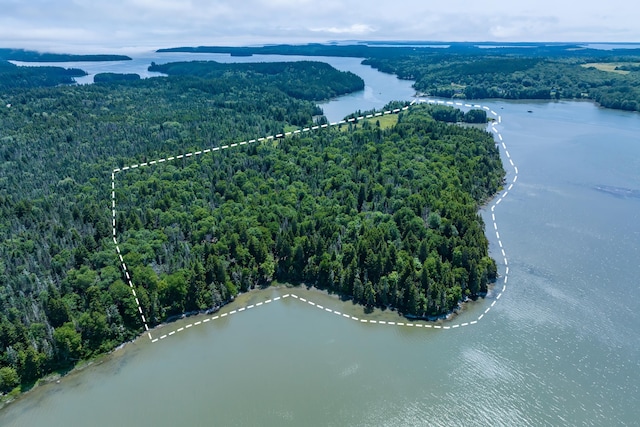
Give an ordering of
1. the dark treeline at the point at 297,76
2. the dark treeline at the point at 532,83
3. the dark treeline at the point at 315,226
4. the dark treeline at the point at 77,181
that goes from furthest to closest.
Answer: the dark treeline at the point at 297,76 < the dark treeline at the point at 532,83 < the dark treeline at the point at 315,226 < the dark treeline at the point at 77,181

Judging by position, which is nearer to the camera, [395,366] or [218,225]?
[395,366]

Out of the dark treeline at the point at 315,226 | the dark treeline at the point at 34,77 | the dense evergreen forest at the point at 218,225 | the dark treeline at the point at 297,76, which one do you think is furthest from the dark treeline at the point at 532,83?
the dark treeline at the point at 34,77

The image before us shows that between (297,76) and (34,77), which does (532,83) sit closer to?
(297,76)

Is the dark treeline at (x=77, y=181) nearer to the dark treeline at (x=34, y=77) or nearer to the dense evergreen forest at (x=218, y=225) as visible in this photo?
the dense evergreen forest at (x=218, y=225)

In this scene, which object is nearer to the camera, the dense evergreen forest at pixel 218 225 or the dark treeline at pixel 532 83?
the dense evergreen forest at pixel 218 225

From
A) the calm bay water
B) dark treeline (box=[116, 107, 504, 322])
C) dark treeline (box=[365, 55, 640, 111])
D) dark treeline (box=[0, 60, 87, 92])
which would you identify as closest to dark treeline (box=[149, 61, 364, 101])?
dark treeline (box=[365, 55, 640, 111])

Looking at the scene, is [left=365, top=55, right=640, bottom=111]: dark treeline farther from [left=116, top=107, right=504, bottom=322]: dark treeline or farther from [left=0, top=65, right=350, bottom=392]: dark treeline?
[left=116, top=107, right=504, bottom=322]: dark treeline

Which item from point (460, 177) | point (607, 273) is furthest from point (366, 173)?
point (607, 273)

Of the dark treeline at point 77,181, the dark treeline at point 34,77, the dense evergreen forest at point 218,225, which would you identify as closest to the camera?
the dark treeline at point 77,181

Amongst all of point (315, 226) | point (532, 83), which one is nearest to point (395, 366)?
point (315, 226)
